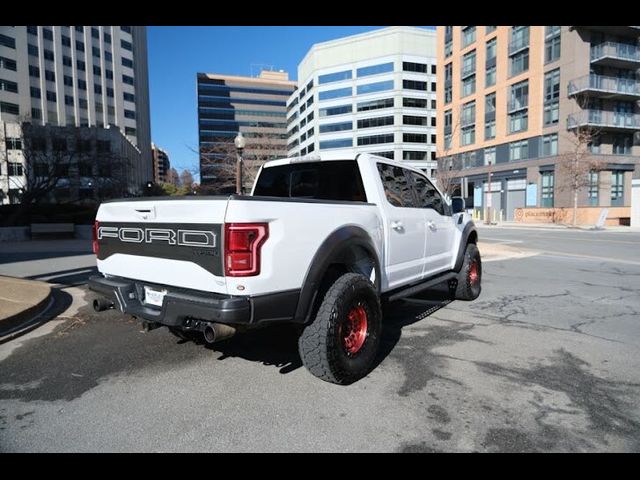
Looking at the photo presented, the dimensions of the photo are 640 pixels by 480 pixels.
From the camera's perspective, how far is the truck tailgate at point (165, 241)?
2.96 m

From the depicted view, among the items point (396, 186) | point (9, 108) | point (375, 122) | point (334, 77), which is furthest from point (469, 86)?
point (9, 108)

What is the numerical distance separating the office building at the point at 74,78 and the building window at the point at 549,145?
50.2 metres

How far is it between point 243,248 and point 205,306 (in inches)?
19.1

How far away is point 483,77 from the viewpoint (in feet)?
149

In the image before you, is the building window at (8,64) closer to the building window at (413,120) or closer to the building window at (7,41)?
the building window at (7,41)

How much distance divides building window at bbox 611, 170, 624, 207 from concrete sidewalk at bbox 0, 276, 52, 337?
4162 cm

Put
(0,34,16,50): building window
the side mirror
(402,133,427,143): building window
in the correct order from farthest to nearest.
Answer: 1. (402,133,427,143): building window
2. (0,34,16,50): building window
3. the side mirror

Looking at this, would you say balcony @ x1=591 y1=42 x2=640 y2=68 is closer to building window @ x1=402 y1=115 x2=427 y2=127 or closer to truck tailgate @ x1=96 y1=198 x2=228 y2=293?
truck tailgate @ x1=96 y1=198 x2=228 y2=293

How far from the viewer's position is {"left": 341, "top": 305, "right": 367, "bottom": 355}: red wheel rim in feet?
11.9

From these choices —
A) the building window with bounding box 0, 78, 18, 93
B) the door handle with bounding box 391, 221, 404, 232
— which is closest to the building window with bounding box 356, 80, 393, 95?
the building window with bounding box 0, 78, 18, 93

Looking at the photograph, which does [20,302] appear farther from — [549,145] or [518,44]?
[518,44]

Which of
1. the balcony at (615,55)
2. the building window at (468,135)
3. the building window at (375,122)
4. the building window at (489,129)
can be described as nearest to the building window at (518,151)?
the building window at (489,129)

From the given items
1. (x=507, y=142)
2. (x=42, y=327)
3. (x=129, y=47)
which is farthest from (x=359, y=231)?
(x=129, y=47)

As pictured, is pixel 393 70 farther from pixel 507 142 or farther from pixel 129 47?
pixel 129 47
